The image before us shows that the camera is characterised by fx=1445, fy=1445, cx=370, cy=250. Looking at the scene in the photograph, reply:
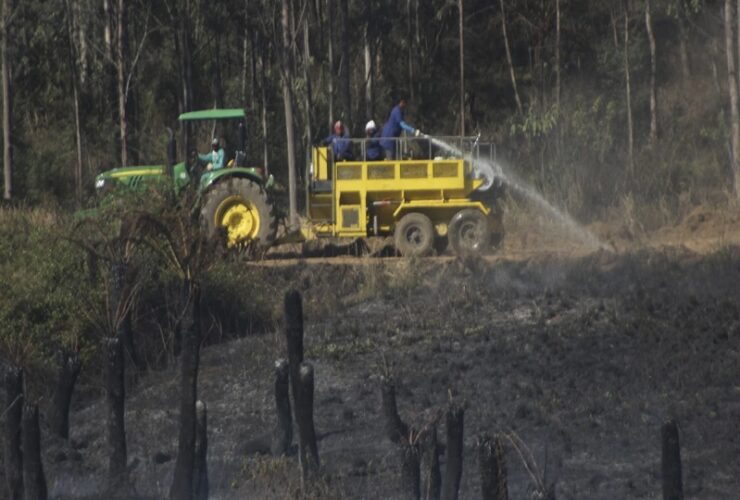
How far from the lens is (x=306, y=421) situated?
1138 cm

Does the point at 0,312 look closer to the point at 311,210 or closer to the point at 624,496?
the point at 311,210

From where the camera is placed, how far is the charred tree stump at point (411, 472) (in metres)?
10.1

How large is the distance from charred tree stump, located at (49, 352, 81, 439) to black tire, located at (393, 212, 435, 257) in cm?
920

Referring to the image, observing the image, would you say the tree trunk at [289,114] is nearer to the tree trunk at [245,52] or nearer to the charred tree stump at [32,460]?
the tree trunk at [245,52]

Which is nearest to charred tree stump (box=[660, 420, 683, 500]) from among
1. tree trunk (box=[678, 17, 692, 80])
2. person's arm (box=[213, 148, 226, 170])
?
person's arm (box=[213, 148, 226, 170])

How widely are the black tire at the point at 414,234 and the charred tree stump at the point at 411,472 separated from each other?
13.1 metres

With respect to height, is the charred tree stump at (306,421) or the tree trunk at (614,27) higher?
the tree trunk at (614,27)

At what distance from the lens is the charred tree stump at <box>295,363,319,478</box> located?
1116cm

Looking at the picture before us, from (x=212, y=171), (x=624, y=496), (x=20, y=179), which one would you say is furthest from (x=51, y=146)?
(x=624, y=496)

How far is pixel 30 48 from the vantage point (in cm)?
3988

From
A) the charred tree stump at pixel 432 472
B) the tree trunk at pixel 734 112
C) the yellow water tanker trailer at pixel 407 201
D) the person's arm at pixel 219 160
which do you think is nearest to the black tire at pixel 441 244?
the yellow water tanker trailer at pixel 407 201

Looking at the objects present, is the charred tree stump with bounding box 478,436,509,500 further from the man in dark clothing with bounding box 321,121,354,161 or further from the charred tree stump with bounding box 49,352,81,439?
the man in dark clothing with bounding box 321,121,354,161

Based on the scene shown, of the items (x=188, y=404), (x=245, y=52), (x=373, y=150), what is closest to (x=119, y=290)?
(x=188, y=404)

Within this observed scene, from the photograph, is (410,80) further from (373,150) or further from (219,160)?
(219,160)
